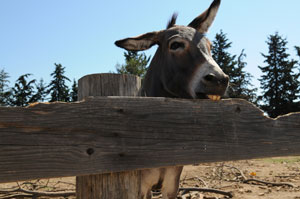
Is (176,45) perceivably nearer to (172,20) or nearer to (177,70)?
(177,70)

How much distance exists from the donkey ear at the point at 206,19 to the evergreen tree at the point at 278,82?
2821 cm

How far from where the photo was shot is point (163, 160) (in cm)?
146

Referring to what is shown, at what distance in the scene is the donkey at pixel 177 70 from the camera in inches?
93.3

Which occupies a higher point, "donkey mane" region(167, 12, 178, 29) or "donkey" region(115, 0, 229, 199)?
"donkey mane" region(167, 12, 178, 29)

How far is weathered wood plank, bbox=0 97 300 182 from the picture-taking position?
1141 mm

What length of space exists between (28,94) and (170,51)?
28.5 m

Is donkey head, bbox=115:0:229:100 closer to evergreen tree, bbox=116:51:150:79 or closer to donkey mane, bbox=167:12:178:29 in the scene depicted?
donkey mane, bbox=167:12:178:29

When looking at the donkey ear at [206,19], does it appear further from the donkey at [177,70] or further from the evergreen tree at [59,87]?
the evergreen tree at [59,87]

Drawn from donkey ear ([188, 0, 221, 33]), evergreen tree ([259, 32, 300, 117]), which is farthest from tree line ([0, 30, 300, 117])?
donkey ear ([188, 0, 221, 33])

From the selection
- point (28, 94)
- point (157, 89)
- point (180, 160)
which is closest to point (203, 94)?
point (157, 89)

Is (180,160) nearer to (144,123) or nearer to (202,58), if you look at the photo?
(144,123)

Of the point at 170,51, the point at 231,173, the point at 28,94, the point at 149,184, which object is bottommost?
the point at 231,173

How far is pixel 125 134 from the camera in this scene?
136 centimetres

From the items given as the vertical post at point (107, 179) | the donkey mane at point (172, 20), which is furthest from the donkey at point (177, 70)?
the vertical post at point (107, 179)
